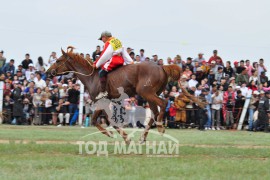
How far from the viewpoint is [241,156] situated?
10.8 m

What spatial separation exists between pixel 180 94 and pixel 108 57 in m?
9.95

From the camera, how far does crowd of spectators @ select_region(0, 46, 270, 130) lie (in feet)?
74.3

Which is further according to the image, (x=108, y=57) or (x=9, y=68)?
(x=9, y=68)

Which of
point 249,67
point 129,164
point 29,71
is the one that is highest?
point 249,67

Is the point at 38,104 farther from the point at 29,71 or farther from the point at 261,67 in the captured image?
the point at 261,67

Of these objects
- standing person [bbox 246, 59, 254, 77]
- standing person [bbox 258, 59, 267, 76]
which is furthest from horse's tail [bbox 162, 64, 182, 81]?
standing person [bbox 258, 59, 267, 76]

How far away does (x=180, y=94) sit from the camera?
2258cm

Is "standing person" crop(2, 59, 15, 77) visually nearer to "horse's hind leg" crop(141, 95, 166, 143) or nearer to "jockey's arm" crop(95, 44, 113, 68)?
"jockey's arm" crop(95, 44, 113, 68)

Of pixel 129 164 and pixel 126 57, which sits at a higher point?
pixel 126 57

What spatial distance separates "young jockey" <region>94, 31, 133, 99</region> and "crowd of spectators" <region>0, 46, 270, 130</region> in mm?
9092

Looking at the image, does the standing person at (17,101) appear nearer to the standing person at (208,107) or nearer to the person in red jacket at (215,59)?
the standing person at (208,107)

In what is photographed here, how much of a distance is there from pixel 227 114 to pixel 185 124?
1673 mm

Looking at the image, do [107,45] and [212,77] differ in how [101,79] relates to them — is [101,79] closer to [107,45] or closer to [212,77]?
[107,45]

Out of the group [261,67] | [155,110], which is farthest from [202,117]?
[155,110]
